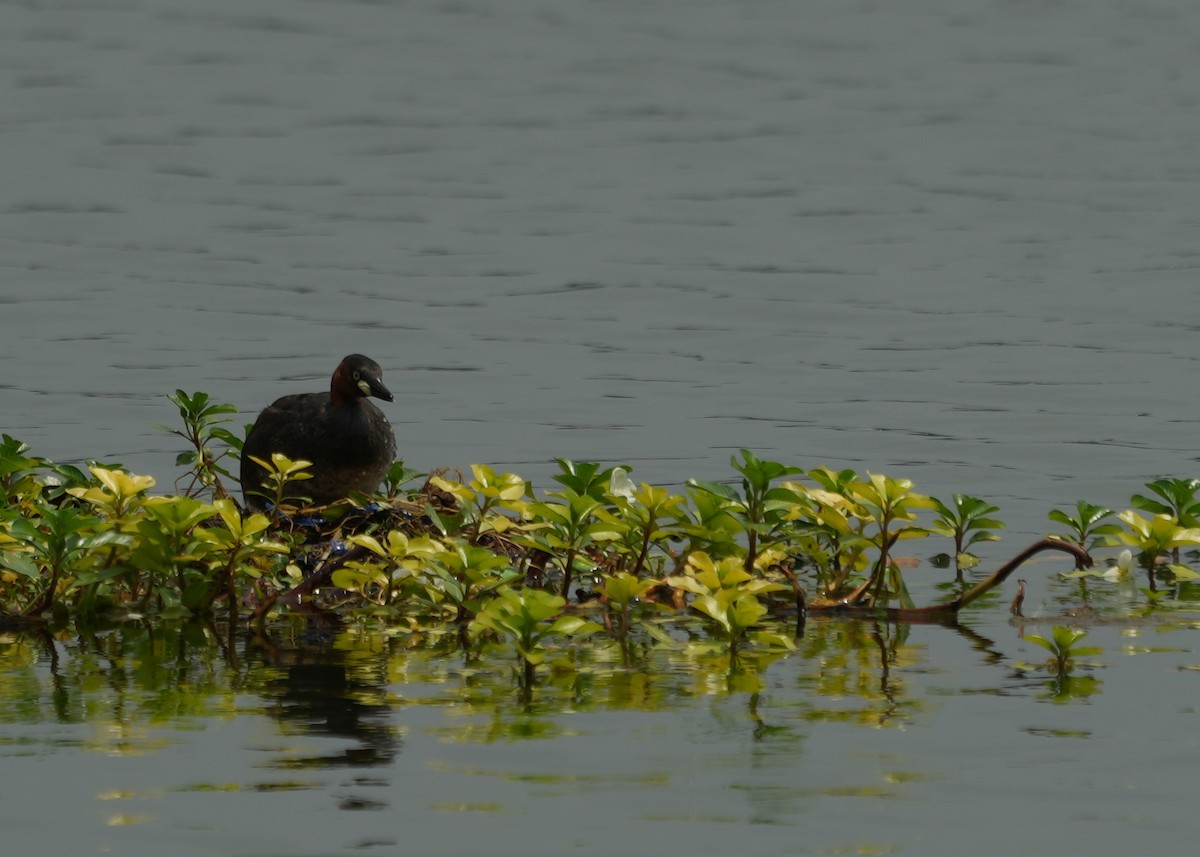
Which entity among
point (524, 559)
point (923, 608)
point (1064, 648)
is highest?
point (524, 559)

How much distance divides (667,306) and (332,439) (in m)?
9.87

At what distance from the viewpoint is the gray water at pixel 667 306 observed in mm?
7426

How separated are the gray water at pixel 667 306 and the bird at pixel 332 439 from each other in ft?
9.43

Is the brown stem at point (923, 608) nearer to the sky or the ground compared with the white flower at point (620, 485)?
nearer to the ground

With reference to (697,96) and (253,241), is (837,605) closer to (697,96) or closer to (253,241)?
(253,241)

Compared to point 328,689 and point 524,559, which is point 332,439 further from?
point 328,689

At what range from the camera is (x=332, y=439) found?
11266 millimetres

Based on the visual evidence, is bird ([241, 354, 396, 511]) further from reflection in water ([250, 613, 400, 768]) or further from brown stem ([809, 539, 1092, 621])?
brown stem ([809, 539, 1092, 621])

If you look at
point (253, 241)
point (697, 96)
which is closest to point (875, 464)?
point (253, 241)

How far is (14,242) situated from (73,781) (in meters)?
17.7

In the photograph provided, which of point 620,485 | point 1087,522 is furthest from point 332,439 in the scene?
point 1087,522

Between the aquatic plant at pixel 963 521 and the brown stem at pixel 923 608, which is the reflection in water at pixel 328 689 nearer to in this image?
the brown stem at pixel 923 608

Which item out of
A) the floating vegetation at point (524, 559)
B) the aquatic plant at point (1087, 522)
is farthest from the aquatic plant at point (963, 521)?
the aquatic plant at point (1087, 522)

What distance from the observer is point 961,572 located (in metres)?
11.0
